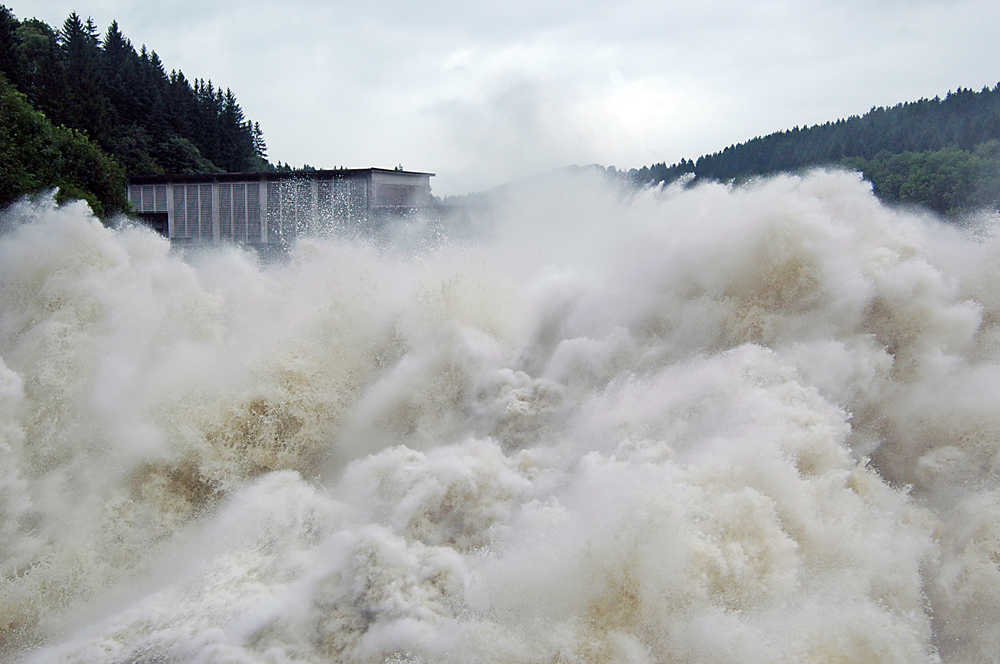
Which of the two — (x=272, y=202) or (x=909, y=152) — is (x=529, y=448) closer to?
(x=272, y=202)

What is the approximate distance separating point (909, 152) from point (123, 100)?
210ft

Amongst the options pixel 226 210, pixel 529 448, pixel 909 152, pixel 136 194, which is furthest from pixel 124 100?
pixel 909 152

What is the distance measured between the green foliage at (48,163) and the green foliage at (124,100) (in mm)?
14869

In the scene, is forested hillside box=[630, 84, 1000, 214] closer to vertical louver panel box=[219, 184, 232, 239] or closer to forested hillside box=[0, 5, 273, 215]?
vertical louver panel box=[219, 184, 232, 239]

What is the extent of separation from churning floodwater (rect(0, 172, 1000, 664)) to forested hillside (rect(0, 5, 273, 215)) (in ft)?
43.4

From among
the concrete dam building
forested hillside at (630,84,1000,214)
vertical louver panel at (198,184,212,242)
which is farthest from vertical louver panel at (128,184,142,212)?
forested hillside at (630,84,1000,214)

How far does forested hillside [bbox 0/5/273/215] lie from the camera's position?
37.2m

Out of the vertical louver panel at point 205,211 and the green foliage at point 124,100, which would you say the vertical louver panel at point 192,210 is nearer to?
the vertical louver panel at point 205,211

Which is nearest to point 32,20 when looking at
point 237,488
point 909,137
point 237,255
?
point 237,255

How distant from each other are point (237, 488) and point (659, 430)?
5.58 metres

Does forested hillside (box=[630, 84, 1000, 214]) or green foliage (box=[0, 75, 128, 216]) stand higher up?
forested hillside (box=[630, 84, 1000, 214])

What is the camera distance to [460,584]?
6.77 meters

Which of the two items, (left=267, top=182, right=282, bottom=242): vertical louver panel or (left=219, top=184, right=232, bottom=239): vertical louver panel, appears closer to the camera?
(left=267, top=182, right=282, bottom=242): vertical louver panel

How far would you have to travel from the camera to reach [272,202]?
30.5 meters
